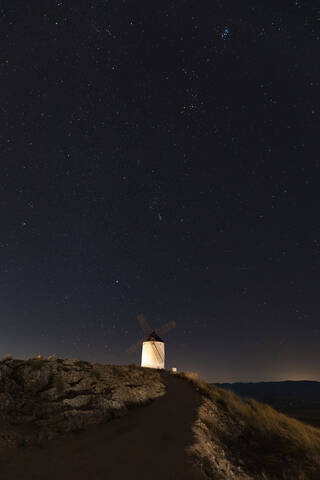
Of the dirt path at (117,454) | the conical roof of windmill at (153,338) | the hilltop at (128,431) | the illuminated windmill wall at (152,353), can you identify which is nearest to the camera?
the dirt path at (117,454)

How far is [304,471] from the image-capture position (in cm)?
1228

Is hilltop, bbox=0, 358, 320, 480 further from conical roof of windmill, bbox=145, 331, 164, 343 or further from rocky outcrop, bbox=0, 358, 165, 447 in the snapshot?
conical roof of windmill, bbox=145, 331, 164, 343

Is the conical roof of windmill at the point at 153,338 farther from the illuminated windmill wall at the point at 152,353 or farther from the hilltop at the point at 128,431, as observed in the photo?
the hilltop at the point at 128,431

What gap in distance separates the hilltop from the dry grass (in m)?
0.06

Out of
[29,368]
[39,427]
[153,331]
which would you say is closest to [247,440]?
[39,427]

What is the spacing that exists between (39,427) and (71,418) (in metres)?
1.25

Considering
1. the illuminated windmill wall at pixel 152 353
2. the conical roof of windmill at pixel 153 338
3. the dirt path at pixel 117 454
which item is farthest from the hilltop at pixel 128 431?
the conical roof of windmill at pixel 153 338

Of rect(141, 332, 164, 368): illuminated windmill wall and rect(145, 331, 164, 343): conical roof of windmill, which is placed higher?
rect(145, 331, 164, 343): conical roof of windmill

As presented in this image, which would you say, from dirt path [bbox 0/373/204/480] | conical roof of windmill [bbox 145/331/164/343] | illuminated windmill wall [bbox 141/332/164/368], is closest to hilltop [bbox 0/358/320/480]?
→ dirt path [bbox 0/373/204/480]

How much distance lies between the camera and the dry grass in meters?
12.3

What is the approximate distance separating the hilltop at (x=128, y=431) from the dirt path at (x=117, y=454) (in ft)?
0.10

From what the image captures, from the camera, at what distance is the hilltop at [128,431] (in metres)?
9.36

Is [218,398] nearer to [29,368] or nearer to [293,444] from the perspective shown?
[293,444]

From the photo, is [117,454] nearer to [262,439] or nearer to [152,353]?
[262,439]
